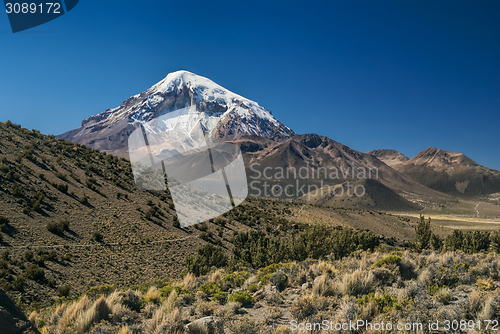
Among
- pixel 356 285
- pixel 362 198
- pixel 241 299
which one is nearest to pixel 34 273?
pixel 241 299

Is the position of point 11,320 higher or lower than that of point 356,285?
higher

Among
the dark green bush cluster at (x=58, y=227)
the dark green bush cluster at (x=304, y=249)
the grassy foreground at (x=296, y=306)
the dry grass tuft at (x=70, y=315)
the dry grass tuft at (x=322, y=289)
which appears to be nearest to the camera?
the grassy foreground at (x=296, y=306)

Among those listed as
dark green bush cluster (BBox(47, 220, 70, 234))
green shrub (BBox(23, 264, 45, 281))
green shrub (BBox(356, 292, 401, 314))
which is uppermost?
green shrub (BBox(356, 292, 401, 314))

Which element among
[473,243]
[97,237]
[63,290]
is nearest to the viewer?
[63,290]

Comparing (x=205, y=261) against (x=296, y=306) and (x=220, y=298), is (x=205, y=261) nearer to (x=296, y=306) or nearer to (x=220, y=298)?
(x=220, y=298)

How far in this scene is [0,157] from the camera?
77.9 ft

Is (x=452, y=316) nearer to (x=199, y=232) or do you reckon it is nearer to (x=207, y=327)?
(x=207, y=327)

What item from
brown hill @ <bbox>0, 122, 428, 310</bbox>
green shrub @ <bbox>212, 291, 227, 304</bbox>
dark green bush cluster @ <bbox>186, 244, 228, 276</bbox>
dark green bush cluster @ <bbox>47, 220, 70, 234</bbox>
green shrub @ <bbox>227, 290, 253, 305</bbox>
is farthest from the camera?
dark green bush cluster @ <bbox>47, 220, 70, 234</bbox>

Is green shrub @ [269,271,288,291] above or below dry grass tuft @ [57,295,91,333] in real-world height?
below

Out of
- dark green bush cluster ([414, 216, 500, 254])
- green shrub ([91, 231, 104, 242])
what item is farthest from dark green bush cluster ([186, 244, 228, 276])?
dark green bush cluster ([414, 216, 500, 254])

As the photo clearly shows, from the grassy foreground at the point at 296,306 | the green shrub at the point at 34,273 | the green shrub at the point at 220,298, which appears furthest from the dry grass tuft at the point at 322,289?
the green shrub at the point at 34,273

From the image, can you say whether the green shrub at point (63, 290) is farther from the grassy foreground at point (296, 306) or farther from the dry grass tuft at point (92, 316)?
the dry grass tuft at point (92, 316)

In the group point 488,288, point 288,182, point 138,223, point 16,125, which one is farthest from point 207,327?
point 288,182

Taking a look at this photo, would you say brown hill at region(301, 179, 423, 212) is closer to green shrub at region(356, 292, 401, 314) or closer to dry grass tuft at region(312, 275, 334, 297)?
dry grass tuft at region(312, 275, 334, 297)
